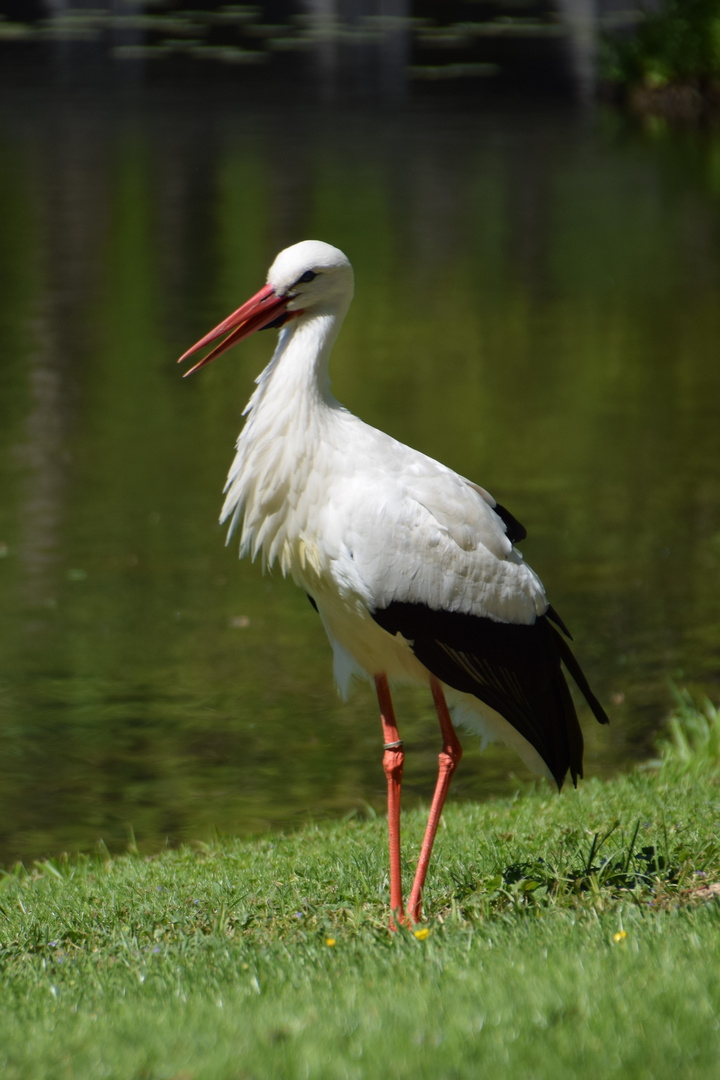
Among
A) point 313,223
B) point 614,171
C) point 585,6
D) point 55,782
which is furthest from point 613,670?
point 585,6

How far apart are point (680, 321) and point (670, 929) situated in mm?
→ 12772

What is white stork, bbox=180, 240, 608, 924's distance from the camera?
4289mm

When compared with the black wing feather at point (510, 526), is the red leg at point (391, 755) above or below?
below

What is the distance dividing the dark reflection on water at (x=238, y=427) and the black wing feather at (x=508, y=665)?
70.5 inches

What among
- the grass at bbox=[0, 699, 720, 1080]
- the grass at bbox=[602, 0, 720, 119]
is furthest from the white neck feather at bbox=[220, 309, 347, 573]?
the grass at bbox=[602, 0, 720, 119]

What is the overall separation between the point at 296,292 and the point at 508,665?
129 cm

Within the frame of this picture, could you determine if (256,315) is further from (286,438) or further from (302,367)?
(286,438)

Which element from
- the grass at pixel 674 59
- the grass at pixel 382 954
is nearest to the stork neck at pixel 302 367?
the grass at pixel 382 954

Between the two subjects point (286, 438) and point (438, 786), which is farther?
point (438, 786)

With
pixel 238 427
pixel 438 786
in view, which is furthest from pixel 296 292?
pixel 238 427

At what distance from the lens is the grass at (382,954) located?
3041 mm

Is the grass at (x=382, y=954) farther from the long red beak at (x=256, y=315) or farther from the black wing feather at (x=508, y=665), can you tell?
the long red beak at (x=256, y=315)

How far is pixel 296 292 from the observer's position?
4.50 meters

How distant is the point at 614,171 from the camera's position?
84.8ft
